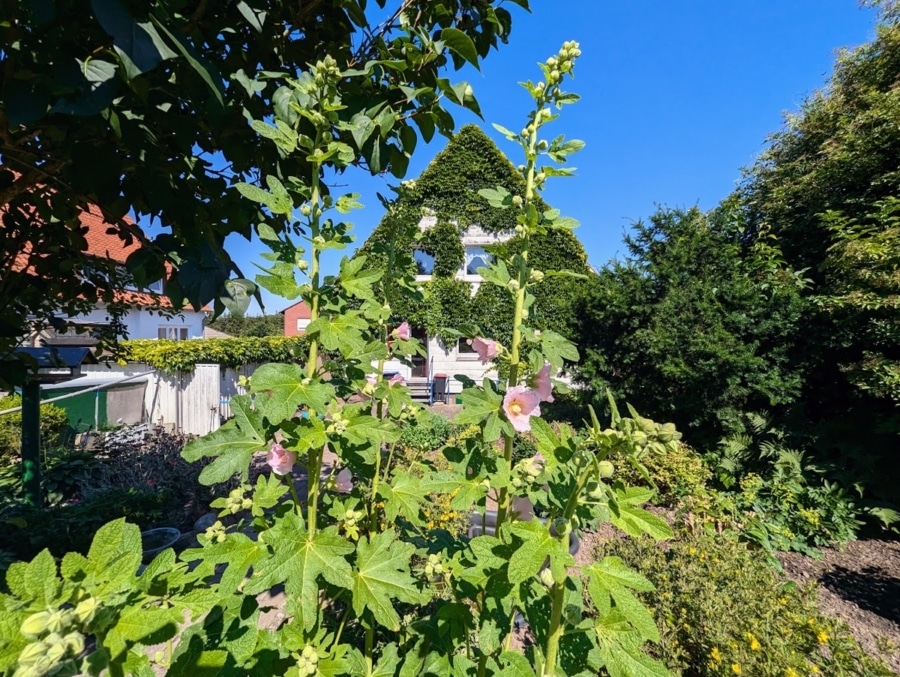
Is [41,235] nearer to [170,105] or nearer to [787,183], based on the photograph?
[170,105]

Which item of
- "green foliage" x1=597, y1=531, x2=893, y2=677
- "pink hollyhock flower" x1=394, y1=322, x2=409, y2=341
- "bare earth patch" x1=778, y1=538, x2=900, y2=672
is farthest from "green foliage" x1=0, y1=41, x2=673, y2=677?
"bare earth patch" x1=778, y1=538, x2=900, y2=672

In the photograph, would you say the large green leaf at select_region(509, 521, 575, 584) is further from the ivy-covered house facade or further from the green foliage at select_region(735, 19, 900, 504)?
the ivy-covered house facade

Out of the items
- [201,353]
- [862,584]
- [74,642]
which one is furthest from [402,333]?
[201,353]

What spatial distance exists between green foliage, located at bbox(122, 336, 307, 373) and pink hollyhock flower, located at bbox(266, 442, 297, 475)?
765 centimetres

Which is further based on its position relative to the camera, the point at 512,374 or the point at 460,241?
the point at 460,241

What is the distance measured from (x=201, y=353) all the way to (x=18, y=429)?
3540mm

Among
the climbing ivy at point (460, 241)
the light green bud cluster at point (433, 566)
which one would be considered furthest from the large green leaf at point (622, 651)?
the climbing ivy at point (460, 241)

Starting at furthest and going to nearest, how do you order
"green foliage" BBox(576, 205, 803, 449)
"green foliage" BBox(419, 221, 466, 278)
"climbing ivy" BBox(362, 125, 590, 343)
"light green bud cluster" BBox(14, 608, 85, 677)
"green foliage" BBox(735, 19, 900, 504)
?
"green foliage" BBox(419, 221, 466, 278)
"climbing ivy" BBox(362, 125, 590, 343)
"green foliage" BBox(576, 205, 803, 449)
"green foliage" BBox(735, 19, 900, 504)
"light green bud cluster" BBox(14, 608, 85, 677)

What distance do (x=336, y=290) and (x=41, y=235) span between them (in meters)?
2.46

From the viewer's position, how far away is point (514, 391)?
121 centimetres

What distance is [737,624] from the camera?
2416mm

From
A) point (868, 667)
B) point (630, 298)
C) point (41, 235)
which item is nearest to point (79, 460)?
point (41, 235)

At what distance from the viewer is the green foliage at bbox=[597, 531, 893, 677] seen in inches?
83.8

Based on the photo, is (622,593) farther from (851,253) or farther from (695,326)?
(851,253)
